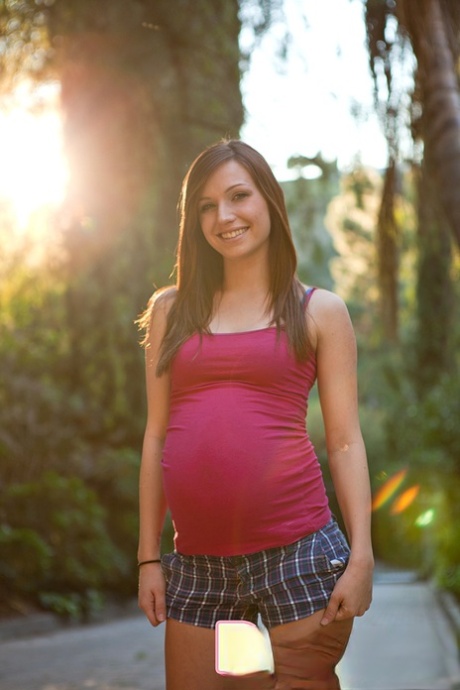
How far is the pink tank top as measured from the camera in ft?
8.87

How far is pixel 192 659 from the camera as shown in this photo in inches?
107

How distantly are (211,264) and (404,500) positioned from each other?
73.6ft

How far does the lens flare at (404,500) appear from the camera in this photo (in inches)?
849

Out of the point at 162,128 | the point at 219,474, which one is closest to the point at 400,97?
the point at 219,474

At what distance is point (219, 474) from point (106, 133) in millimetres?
10858

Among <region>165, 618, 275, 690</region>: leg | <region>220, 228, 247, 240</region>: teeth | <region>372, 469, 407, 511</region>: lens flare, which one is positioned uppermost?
<region>220, 228, 247, 240</region>: teeth

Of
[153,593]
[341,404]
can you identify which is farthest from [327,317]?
[153,593]

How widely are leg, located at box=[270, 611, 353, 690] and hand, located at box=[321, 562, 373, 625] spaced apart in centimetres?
3

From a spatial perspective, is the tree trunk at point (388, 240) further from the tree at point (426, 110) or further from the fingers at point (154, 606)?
the fingers at point (154, 606)

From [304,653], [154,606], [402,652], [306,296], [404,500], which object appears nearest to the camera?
[304,653]

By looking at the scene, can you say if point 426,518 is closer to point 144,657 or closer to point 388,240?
point 144,657

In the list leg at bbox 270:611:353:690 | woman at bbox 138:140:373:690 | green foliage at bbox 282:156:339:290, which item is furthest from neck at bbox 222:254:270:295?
green foliage at bbox 282:156:339:290

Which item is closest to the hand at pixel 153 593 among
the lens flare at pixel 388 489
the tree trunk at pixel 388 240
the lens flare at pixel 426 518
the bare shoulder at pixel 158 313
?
the bare shoulder at pixel 158 313

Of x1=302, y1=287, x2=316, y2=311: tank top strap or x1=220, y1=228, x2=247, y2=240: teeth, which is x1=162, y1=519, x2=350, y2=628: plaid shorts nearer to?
x1=302, y1=287, x2=316, y2=311: tank top strap
